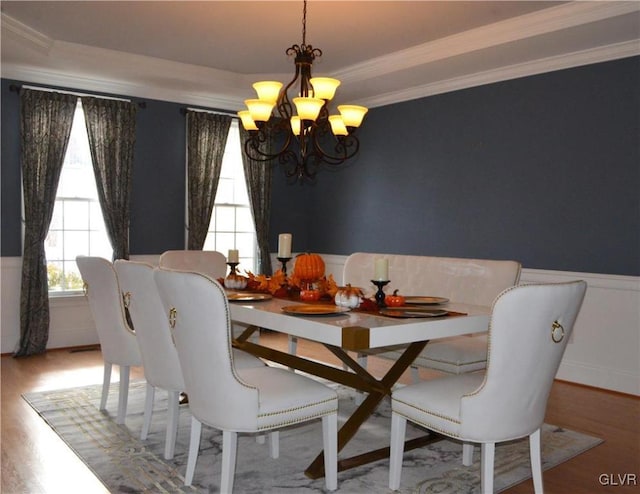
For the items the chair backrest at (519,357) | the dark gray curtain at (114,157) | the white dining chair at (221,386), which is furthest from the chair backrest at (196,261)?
the chair backrest at (519,357)

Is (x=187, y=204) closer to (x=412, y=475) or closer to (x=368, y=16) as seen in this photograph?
(x=368, y=16)

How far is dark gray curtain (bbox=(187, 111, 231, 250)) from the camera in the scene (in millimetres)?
6395

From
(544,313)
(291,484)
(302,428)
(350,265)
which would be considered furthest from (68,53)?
(544,313)

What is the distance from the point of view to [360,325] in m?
2.38

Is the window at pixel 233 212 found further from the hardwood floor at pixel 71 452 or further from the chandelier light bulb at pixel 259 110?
the chandelier light bulb at pixel 259 110

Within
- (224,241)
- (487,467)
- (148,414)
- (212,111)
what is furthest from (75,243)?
(487,467)

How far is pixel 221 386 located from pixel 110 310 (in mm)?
1404

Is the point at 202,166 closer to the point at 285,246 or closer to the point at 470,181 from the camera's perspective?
the point at 470,181

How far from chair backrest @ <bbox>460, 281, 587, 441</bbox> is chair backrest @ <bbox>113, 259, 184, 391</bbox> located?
→ 4.71ft

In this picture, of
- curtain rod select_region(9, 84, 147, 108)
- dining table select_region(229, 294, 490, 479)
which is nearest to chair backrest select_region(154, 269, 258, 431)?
dining table select_region(229, 294, 490, 479)

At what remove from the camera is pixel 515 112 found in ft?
17.0

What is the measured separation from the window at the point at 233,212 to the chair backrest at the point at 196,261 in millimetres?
1985

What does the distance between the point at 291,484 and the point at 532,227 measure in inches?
128

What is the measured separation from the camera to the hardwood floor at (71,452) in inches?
109
